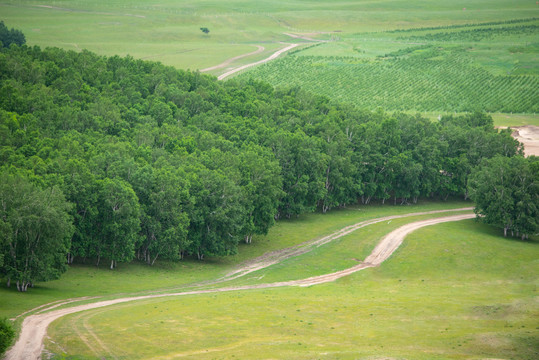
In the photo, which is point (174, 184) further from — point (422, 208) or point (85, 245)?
point (422, 208)

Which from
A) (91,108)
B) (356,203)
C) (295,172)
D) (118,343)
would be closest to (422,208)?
(356,203)

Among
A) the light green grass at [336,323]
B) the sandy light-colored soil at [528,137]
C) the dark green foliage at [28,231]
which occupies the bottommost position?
the light green grass at [336,323]

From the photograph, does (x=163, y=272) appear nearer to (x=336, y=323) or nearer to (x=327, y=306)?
(x=327, y=306)

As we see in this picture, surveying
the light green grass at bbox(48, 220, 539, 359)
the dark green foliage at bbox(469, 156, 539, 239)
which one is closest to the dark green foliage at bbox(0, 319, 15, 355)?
the light green grass at bbox(48, 220, 539, 359)

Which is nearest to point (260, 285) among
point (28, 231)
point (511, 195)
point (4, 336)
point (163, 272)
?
point (163, 272)

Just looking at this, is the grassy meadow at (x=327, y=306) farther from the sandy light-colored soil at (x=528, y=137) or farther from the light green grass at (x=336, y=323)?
the sandy light-colored soil at (x=528, y=137)

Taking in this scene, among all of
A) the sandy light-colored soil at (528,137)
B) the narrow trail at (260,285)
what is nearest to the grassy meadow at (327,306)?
the narrow trail at (260,285)
